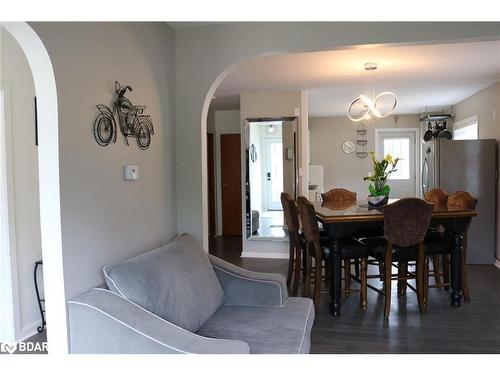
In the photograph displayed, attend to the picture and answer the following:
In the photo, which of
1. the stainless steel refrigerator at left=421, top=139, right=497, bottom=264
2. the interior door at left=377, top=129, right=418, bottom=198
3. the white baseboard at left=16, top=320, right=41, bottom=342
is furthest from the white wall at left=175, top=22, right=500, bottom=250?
the interior door at left=377, top=129, right=418, bottom=198

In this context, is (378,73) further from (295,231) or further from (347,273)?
(347,273)

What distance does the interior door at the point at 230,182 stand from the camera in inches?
303

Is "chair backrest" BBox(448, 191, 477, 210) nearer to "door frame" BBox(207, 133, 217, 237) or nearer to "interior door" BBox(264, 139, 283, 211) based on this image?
"interior door" BBox(264, 139, 283, 211)

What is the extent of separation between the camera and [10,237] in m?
3.00

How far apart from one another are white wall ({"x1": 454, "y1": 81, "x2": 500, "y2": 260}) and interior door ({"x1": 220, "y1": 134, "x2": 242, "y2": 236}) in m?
3.92

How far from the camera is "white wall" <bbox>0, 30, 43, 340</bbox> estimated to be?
9.91ft

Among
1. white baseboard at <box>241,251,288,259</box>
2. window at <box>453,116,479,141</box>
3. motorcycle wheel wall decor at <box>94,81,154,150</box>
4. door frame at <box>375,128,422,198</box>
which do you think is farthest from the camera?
door frame at <box>375,128,422,198</box>

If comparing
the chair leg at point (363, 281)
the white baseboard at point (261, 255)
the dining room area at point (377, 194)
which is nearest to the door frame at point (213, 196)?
the dining room area at point (377, 194)

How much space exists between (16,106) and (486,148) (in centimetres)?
537

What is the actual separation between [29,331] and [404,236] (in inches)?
120

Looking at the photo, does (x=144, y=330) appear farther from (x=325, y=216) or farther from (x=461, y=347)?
(x=461, y=347)

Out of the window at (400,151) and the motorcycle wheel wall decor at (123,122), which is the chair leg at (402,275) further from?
the window at (400,151)
